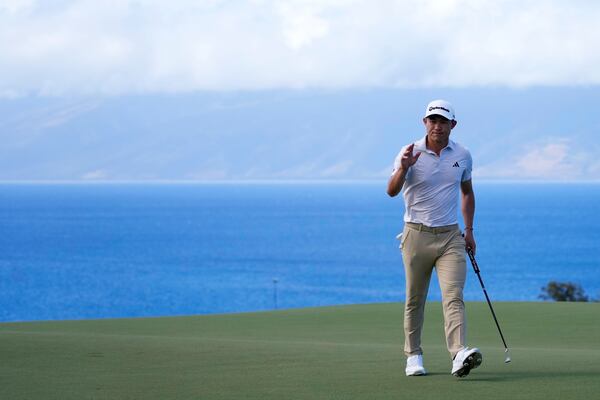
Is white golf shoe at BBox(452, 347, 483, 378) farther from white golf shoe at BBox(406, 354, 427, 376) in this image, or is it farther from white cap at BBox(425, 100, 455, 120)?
white cap at BBox(425, 100, 455, 120)

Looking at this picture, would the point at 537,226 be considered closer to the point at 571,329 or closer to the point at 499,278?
the point at 499,278

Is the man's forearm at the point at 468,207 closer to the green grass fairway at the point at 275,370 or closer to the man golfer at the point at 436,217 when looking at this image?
the man golfer at the point at 436,217

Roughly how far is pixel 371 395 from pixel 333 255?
109 m

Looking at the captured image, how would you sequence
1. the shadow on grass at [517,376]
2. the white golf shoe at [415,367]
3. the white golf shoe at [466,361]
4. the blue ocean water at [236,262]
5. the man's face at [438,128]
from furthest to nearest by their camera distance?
the blue ocean water at [236,262]
the white golf shoe at [415,367]
the man's face at [438,128]
the shadow on grass at [517,376]
the white golf shoe at [466,361]

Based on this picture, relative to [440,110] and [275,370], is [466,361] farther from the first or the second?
[440,110]

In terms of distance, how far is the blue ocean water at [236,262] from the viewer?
7825 cm

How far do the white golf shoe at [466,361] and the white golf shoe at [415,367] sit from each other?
297 mm

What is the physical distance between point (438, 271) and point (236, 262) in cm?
10183

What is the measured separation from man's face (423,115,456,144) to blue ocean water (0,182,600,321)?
46904 mm

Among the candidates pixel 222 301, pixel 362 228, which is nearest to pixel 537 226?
pixel 362 228

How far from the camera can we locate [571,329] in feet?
48.1

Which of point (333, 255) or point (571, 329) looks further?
point (333, 255)

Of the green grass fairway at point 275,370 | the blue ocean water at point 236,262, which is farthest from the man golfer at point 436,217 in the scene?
the blue ocean water at point 236,262

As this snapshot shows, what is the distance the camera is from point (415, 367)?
8.40 m
